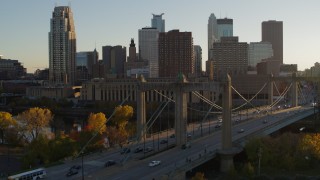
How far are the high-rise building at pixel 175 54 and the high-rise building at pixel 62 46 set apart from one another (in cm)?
3989

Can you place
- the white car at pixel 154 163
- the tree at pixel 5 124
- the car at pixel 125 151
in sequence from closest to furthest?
the white car at pixel 154 163 → the car at pixel 125 151 → the tree at pixel 5 124

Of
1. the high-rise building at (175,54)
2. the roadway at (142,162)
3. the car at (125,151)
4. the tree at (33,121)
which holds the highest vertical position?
the high-rise building at (175,54)

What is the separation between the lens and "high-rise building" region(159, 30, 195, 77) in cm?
16888

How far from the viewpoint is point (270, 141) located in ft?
130

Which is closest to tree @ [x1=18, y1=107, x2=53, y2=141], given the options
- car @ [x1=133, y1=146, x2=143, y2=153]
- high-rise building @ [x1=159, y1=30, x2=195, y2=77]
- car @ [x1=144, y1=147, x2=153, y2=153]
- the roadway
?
the roadway

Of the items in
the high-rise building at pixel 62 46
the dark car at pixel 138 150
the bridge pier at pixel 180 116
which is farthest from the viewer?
the high-rise building at pixel 62 46

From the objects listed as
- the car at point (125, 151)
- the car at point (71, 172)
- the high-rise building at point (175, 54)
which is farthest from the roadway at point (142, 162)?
the high-rise building at point (175, 54)

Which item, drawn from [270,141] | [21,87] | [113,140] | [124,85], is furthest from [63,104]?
[270,141]

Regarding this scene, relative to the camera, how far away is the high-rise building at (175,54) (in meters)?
169

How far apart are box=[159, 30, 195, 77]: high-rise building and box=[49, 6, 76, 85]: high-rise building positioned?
131 ft

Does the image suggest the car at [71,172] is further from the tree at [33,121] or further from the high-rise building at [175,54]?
the high-rise building at [175,54]

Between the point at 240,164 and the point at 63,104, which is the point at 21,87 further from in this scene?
the point at 240,164

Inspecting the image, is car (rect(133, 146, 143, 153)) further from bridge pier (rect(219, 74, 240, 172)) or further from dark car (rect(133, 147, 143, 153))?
bridge pier (rect(219, 74, 240, 172))

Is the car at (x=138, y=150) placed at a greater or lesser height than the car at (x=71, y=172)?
greater
